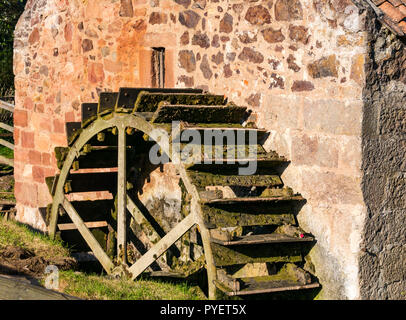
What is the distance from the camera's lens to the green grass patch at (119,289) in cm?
514

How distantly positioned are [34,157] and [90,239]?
2965mm

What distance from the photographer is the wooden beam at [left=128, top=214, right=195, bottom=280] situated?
202 inches

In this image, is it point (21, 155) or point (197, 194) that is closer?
point (197, 194)

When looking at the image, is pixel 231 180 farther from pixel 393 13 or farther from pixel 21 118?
pixel 21 118

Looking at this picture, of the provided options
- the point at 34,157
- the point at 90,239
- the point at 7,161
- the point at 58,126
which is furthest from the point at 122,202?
the point at 7,161

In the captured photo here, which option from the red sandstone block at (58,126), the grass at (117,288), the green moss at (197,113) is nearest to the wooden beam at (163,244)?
the grass at (117,288)

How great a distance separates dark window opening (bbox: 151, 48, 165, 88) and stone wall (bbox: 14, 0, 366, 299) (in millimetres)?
53

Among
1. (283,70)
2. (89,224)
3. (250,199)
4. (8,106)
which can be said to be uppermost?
(283,70)

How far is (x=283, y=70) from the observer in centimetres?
528

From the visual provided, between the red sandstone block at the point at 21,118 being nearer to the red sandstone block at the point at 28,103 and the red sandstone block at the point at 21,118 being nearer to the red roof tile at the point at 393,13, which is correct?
the red sandstone block at the point at 28,103

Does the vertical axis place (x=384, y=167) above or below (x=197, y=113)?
below

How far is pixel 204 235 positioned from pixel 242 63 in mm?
1621

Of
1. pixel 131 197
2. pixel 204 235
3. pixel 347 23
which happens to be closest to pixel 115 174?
pixel 131 197

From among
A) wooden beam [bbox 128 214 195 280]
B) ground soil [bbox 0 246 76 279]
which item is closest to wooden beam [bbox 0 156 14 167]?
ground soil [bbox 0 246 76 279]
